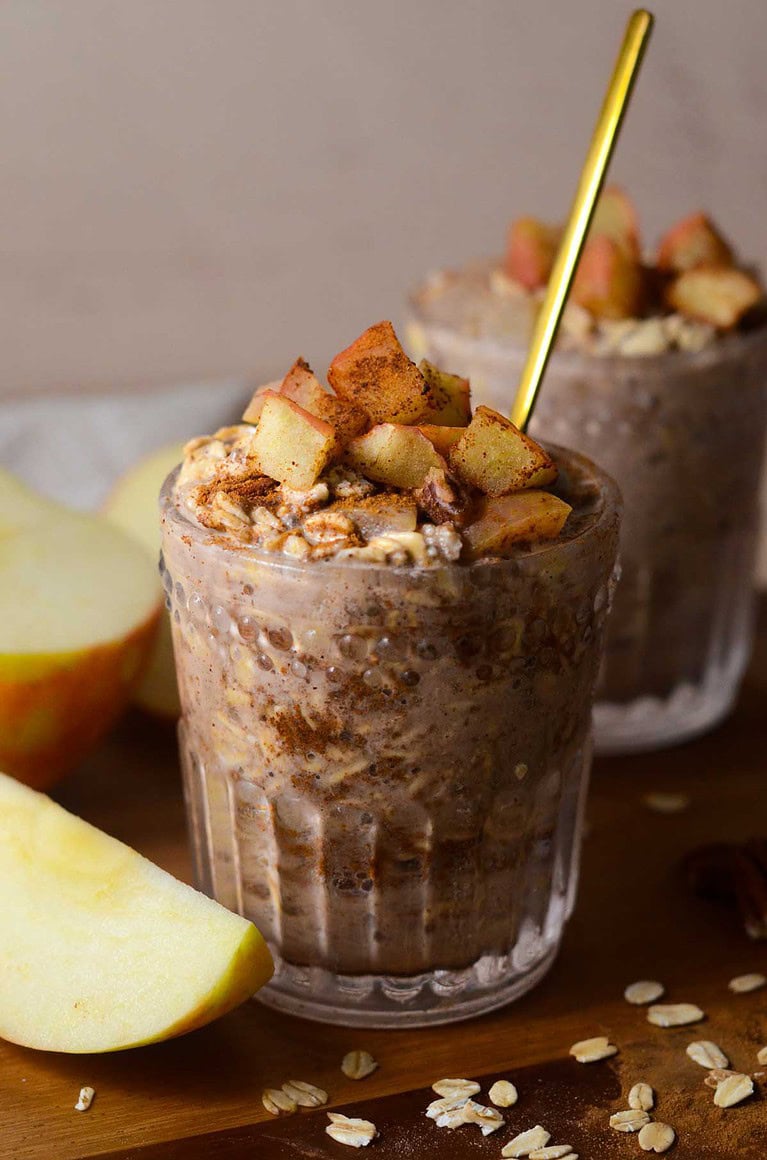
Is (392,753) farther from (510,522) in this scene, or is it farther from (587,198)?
(587,198)

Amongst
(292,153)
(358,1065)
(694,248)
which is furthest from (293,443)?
(292,153)

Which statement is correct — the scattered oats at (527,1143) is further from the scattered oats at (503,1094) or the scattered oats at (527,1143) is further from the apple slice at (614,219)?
the apple slice at (614,219)

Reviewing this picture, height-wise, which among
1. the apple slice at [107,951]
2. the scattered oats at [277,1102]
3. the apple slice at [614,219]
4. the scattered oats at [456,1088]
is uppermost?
the apple slice at [614,219]

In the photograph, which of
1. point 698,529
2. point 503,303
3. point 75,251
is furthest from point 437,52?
point 698,529

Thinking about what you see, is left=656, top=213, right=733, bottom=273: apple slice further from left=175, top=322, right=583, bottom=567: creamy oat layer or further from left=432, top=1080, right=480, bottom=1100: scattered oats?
left=432, top=1080, right=480, bottom=1100: scattered oats

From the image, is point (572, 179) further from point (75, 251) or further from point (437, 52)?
point (75, 251)

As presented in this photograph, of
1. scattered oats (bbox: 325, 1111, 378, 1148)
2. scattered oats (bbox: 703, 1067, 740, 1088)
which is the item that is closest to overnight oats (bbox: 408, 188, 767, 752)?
scattered oats (bbox: 703, 1067, 740, 1088)

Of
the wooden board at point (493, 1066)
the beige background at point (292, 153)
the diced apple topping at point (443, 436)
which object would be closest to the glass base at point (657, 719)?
the wooden board at point (493, 1066)
